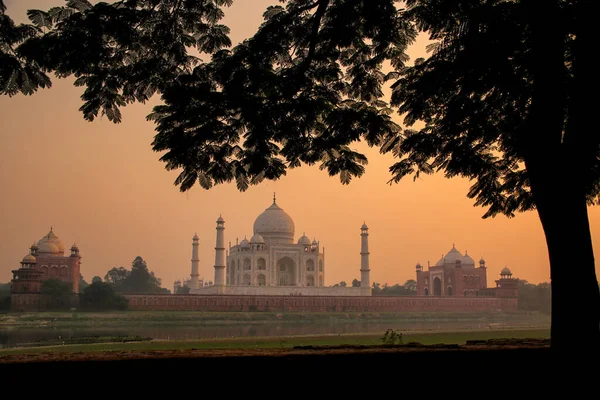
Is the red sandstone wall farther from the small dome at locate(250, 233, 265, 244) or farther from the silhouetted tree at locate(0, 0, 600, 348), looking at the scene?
the silhouetted tree at locate(0, 0, 600, 348)

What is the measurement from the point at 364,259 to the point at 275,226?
29.8 feet

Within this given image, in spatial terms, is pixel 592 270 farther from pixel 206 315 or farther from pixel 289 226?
pixel 289 226

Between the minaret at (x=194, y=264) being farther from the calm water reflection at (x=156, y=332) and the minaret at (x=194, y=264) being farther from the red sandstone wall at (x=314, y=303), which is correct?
the calm water reflection at (x=156, y=332)

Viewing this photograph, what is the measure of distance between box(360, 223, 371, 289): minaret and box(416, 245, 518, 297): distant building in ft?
29.9

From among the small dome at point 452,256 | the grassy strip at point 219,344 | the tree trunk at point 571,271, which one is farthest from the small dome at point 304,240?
the tree trunk at point 571,271

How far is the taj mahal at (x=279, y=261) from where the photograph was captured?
181 ft

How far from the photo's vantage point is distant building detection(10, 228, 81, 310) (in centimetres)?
4103

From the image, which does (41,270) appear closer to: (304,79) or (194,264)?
(194,264)

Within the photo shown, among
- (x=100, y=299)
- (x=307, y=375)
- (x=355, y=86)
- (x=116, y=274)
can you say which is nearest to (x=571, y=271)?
(x=307, y=375)

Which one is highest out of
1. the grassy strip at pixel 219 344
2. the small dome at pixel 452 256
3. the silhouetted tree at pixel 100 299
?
the small dome at pixel 452 256

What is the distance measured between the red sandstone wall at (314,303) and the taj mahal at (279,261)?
340 cm

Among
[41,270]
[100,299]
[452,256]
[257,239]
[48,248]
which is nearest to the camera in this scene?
[100,299]

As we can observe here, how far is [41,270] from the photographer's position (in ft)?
154

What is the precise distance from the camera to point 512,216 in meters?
Answer: 8.88
